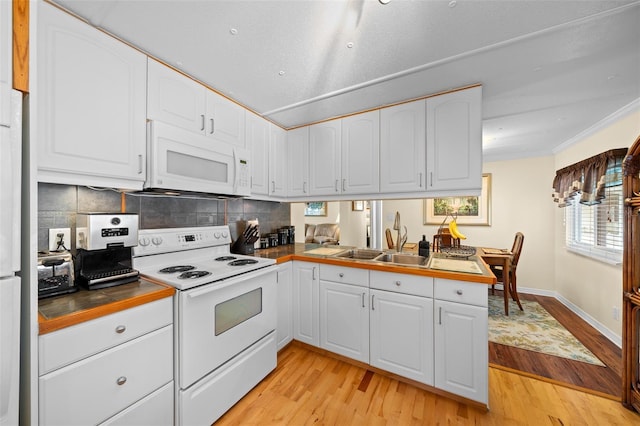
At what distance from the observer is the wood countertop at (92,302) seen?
963 mm

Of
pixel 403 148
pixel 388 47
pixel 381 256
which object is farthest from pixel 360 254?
pixel 388 47

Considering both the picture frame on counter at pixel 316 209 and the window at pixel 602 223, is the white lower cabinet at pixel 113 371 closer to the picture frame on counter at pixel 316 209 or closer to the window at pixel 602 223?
the picture frame on counter at pixel 316 209

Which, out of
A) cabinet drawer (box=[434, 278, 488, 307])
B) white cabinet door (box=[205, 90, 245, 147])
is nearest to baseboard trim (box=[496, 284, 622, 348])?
cabinet drawer (box=[434, 278, 488, 307])

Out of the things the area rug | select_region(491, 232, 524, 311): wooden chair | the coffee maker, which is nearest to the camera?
the coffee maker

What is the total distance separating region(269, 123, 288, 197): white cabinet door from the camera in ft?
8.77

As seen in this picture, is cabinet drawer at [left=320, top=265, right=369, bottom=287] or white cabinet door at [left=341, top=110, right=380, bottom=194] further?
white cabinet door at [left=341, top=110, right=380, bottom=194]

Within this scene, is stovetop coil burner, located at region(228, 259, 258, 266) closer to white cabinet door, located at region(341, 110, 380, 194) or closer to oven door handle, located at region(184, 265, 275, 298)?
oven door handle, located at region(184, 265, 275, 298)

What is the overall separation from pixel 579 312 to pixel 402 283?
3.16 m

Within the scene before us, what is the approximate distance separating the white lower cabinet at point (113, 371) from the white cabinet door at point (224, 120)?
4.50 ft

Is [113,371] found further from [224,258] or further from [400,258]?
A: [400,258]

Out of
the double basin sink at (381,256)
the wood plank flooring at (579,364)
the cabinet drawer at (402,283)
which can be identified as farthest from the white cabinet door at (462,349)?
the wood plank flooring at (579,364)

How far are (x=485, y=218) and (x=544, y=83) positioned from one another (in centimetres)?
284

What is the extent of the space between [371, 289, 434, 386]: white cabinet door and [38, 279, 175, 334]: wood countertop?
1500 millimetres

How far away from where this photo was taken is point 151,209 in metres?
1.85
